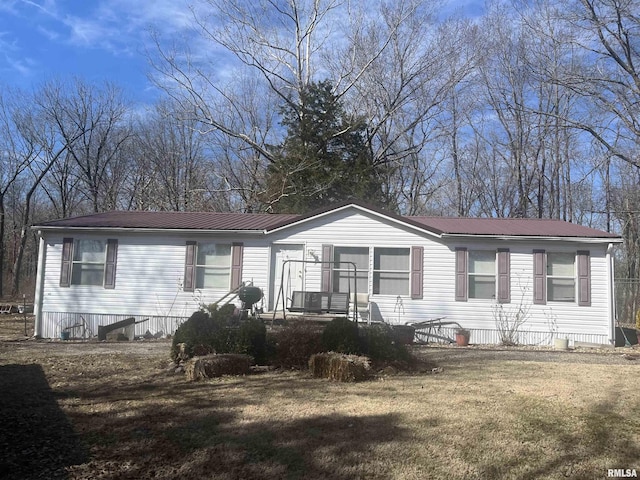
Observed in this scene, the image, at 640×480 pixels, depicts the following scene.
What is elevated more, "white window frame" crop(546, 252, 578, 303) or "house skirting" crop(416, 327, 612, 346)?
"white window frame" crop(546, 252, 578, 303)

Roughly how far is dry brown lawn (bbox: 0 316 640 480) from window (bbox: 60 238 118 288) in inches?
247

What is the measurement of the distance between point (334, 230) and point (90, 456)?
9.60 m

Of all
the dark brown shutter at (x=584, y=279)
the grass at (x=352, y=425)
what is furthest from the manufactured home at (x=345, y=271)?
the grass at (x=352, y=425)

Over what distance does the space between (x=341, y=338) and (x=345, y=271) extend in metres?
5.54

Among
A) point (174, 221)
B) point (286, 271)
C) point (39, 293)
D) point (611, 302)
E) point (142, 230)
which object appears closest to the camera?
point (611, 302)

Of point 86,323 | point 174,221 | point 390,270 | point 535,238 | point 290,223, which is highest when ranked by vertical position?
point 174,221

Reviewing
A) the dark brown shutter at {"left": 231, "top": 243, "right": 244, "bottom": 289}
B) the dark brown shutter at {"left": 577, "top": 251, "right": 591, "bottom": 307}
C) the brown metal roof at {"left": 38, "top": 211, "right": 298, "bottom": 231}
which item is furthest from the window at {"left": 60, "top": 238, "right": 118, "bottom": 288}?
the dark brown shutter at {"left": 577, "top": 251, "right": 591, "bottom": 307}

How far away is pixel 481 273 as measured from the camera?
1293 centimetres

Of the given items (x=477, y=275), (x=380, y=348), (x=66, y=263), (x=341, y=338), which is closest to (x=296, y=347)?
(x=341, y=338)

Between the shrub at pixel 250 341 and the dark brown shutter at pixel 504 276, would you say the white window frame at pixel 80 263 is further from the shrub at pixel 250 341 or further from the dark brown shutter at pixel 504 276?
the dark brown shutter at pixel 504 276

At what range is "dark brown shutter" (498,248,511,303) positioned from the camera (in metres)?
12.7

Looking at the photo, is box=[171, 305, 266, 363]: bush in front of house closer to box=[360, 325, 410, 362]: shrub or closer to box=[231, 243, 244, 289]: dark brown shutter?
box=[360, 325, 410, 362]: shrub

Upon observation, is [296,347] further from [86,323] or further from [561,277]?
[86,323]

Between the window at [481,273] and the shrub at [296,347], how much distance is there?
20.6ft
